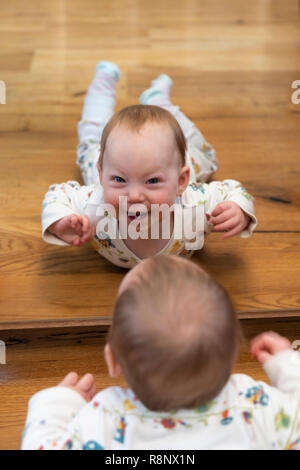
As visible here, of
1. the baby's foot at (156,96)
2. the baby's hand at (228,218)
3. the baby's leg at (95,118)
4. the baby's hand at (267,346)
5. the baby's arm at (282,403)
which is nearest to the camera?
the baby's arm at (282,403)

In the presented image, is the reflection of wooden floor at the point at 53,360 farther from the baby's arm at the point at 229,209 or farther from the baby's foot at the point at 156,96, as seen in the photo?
the baby's foot at the point at 156,96

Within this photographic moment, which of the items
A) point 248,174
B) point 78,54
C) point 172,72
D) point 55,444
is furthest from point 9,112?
point 55,444

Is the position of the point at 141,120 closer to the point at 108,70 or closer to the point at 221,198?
the point at 221,198

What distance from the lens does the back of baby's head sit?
1.98 feet

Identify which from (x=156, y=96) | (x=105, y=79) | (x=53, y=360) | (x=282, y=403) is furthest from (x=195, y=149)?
(x=282, y=403)

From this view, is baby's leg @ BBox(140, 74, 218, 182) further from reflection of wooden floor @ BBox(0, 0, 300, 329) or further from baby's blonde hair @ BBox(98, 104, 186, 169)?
baby's blonde hair @ BBox(98, 104, 186, 169)

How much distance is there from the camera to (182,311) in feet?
2.02

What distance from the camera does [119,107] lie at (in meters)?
1.56

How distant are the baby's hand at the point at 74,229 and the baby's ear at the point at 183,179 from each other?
7.0 inches

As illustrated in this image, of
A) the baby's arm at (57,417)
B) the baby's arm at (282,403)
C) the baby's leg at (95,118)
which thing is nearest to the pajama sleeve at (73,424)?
the baby's arm at (57,417)

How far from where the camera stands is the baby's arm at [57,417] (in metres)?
0.70

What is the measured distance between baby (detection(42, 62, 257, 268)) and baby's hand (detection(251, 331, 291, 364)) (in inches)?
10.6

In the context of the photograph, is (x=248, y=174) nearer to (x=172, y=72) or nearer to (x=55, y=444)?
(x=172, y=72)

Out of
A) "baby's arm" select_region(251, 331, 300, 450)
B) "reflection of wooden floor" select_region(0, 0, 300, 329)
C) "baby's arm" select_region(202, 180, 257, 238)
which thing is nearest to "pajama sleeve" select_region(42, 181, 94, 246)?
"reflection of wooden floor" select_region(0, 0, 300, 329)
